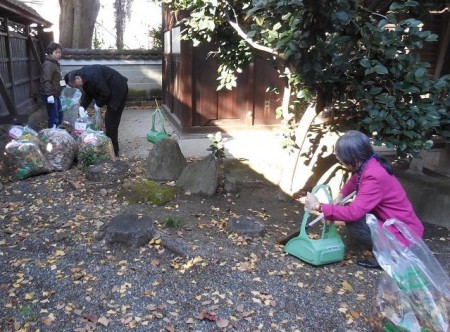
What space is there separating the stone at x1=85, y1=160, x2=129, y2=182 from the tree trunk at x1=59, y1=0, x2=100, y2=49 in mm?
10055

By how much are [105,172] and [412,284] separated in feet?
12.5

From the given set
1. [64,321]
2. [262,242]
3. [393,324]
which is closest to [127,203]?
[262,242]

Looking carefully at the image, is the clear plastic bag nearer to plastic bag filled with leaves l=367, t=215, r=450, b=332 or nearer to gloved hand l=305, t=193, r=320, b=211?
gloved hand l=305, t=193, r=320, b=211

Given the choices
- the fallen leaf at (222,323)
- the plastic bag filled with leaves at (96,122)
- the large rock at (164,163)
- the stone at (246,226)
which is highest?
the plastic bag filled with leaves at (96,122)

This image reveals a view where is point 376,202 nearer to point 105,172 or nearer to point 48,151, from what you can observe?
point 105,172

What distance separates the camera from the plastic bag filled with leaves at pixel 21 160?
208 inches

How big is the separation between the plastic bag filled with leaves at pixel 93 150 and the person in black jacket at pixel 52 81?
2.22 m

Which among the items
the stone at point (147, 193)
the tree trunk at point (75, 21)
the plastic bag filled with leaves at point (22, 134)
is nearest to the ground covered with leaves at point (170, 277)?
the stone at point (147, 193)

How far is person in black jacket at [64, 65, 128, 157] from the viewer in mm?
5789

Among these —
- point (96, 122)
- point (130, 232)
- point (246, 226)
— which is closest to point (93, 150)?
point (96, 122)

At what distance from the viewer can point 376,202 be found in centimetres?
306

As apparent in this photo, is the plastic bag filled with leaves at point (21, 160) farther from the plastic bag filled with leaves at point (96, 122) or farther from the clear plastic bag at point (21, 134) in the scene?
the plastic bag filled with leaves at point (96, 122)

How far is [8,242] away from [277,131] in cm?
280

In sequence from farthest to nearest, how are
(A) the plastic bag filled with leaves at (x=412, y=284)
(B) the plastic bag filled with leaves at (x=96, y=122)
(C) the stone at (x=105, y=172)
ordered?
(B) the plastic bag filled with leaves at (x=96, y=122) → (C) the stone at (x=105, y=172) → (A) the plastic bag filled with leaves at (x=412, y=284)
